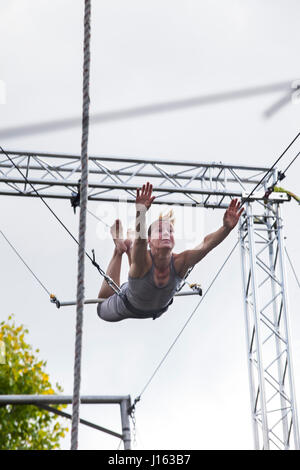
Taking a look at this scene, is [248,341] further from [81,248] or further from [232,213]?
[81,248]

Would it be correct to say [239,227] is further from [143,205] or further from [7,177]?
[143,205]

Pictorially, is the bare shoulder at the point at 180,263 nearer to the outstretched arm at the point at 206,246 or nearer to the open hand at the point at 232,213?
the outstretched arm at the point at 206,246

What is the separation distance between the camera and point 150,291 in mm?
6734

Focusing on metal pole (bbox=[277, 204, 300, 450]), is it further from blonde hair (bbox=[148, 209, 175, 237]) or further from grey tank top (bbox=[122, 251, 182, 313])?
blonde hair (bbox=[148, 209, 175, 237])

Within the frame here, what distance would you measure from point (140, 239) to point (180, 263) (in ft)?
2.16

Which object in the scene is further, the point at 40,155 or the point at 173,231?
the point at 40,155

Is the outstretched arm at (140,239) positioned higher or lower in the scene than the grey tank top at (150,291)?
higher

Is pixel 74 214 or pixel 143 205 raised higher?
pixel 74 214

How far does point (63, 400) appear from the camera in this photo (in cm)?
586

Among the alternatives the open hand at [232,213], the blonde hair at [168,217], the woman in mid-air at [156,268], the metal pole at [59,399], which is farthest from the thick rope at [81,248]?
the blonde hair at [168,217]

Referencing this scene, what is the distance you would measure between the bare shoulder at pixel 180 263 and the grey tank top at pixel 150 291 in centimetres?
3

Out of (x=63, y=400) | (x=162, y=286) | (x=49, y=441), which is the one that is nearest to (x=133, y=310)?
(x=162, y=286)

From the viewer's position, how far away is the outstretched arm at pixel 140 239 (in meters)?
5.25

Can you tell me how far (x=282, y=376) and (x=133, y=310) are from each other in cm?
171
